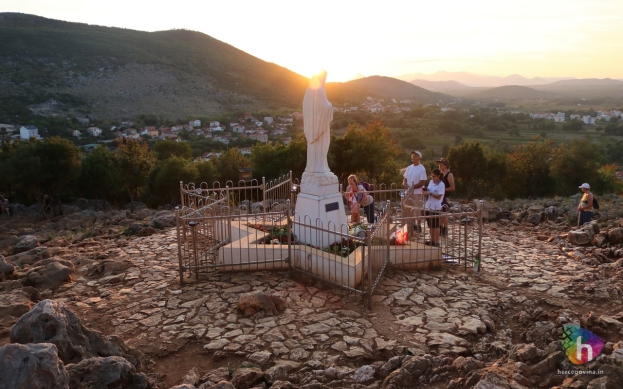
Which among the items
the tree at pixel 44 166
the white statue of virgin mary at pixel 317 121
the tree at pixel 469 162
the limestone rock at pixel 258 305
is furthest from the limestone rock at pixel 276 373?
the tree at pixel 469 162

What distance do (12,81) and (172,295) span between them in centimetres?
5926

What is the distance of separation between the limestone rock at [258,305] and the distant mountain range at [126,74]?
4303 centimetres

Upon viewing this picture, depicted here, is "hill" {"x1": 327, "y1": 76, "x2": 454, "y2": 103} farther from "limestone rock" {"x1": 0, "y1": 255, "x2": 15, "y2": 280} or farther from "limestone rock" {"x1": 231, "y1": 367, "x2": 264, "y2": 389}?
"limestone rock" {"x1": 231, "y1": 367, "x2": 264, "y2": 389}

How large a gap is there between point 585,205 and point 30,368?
1092cm

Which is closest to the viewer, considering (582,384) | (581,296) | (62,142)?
(582,384)

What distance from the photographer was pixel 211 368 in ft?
15.6

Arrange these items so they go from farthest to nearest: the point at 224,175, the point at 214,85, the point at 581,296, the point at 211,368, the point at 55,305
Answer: the point at 214,85 < the point at 224,175 < the point at 581,296 < the point at 211,368 < the point at 55,305

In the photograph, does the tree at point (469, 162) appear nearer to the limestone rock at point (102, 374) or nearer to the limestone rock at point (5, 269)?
the limestone rock at point (5, 269)

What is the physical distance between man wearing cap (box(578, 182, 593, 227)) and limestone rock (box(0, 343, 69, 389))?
10.5 meters

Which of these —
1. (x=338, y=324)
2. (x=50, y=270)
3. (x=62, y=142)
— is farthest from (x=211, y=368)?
(x=62, y=142)

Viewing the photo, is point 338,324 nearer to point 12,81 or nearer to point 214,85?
point 12,81

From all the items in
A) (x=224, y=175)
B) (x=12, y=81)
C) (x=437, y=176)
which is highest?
(x=12, y=81)

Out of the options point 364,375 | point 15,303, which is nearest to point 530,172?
point 364,375

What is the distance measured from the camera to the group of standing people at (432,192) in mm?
8367
